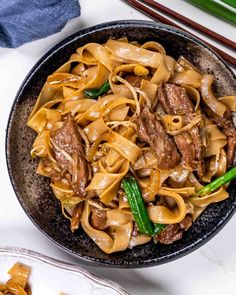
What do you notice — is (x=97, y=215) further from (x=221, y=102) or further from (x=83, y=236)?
(x=221, y=102)

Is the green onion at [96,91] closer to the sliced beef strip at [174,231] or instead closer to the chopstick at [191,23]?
the chopstick at [191,23]

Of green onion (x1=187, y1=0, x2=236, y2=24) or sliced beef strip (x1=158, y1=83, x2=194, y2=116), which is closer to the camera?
sliced beef strip (x1=158, y1=83, x2=194, y2=116)

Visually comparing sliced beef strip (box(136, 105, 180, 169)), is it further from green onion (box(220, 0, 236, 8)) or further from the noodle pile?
green onion (box(220, 0, 236, 8))

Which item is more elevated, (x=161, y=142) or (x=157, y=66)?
(x=157, y=66)

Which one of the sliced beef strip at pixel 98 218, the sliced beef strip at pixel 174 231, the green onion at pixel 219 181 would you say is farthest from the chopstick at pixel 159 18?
the sliced beef strip at pixel 98 218

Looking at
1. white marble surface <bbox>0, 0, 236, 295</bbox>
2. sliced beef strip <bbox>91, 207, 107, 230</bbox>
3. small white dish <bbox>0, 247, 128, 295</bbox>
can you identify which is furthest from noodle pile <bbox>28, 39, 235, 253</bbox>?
white marble surface <bbox>0, 0, 236, 295</bbox>

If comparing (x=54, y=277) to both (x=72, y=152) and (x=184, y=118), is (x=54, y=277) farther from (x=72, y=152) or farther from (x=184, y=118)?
(x=184, y=118)

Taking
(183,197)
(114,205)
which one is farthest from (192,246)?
(114,205)
